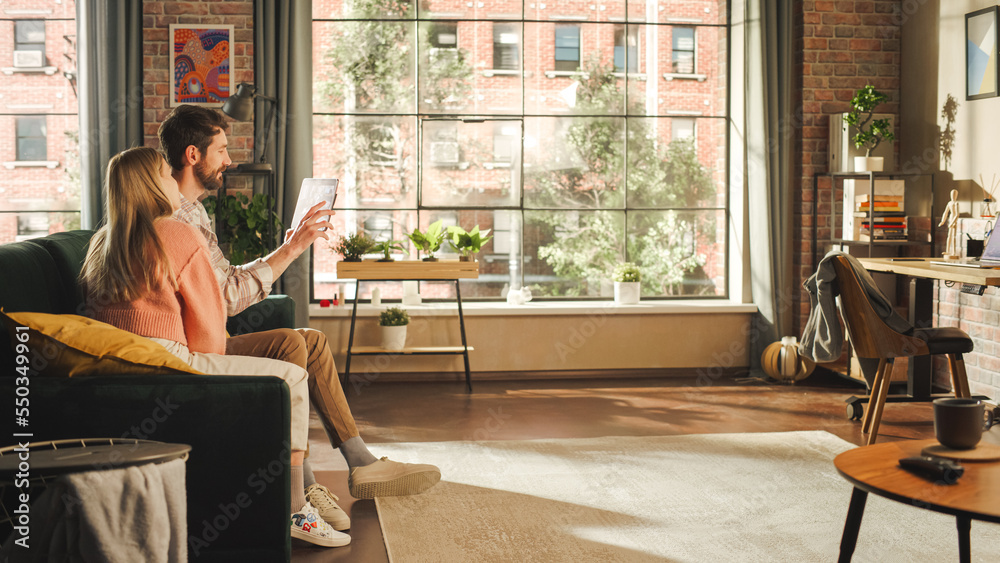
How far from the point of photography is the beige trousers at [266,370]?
7.43 feet

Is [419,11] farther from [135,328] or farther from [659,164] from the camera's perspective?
[135,328]

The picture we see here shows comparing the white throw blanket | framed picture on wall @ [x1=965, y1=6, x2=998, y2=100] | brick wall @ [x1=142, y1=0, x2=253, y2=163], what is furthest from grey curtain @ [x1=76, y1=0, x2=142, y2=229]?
framed picture on wall @ [x1=965, y1=6, x2=998, y2=100]

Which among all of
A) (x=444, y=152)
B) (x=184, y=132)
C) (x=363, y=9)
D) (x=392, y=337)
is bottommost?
(x=392, y=337)

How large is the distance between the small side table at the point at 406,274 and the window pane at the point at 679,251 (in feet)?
4.29

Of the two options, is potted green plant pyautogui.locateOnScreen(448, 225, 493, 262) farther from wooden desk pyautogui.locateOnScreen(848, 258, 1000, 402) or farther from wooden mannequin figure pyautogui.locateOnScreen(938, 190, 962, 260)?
wooden mannequin figure pyautogui.locateOnScreen(938, 190, 962, 260)

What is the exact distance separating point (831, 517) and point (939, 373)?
9.05ft

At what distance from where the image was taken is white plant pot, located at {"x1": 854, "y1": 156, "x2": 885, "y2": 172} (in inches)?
196

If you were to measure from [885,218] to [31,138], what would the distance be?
5.19 metres

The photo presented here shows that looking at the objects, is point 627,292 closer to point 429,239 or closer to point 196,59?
point 429,239


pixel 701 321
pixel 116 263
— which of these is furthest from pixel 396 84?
pixel 116 263

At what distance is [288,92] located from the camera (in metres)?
5.04

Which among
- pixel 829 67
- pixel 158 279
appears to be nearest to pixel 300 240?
pixel 158 279

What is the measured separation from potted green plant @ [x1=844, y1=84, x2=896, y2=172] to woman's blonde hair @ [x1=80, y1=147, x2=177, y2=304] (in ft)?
13.8

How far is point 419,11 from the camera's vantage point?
540 centimetres
